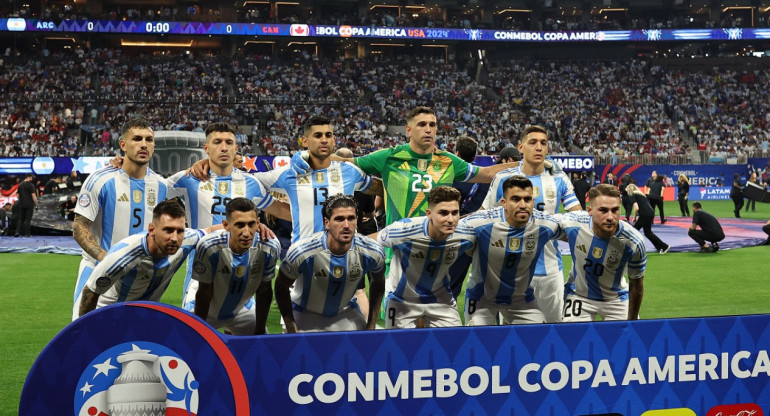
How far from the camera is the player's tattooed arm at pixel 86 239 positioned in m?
5.83

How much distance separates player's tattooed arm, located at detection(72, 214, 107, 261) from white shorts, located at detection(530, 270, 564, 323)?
3726 mm

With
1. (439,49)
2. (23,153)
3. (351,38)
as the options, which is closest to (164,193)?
(23,153)

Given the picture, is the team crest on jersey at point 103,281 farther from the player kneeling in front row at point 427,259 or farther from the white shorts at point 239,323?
the player kneeling in front row at point 427,259

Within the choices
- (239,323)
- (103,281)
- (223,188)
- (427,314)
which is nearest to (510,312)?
(427,314)

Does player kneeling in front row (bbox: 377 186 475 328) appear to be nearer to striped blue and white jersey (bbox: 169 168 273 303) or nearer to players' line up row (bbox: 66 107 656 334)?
players' line up row (bbox: 66 107 656 334)

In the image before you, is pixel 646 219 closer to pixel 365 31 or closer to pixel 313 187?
pixel 313 187

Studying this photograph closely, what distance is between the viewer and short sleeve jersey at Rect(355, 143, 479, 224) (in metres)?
7.11

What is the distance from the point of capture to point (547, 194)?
7.26m

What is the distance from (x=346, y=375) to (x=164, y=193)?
11.7ft

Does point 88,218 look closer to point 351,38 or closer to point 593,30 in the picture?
point 351,38

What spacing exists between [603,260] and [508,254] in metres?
1.00

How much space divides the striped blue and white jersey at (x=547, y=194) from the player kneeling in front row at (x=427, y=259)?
4.49ft

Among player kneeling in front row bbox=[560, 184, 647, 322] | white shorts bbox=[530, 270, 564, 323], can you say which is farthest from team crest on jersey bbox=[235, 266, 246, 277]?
white shorts bbox=[530, 270, 564, 323]

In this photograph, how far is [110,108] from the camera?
131 ft
